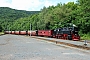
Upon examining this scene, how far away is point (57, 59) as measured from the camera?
42.5ft

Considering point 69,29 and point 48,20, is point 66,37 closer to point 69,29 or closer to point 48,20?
point 69,29

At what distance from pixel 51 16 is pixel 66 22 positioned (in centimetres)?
1799

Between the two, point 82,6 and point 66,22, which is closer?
point 82,6

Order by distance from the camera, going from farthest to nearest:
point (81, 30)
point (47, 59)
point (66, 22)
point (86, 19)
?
1. point (66, 22)
2. point (81, 30)
3. point (86, 19)
4. point (47, 59)

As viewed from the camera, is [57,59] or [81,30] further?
[81,30]

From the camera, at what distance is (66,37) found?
5012 centimetres

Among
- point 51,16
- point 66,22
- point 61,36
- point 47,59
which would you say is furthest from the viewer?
point 51,16

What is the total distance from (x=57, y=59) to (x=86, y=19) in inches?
1915

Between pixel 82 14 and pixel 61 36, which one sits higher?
pixel 82 14

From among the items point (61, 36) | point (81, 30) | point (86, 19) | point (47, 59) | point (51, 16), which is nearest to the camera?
point (47, 59)

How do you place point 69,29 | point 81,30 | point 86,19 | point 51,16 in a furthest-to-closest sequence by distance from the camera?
point 51,16 → point 81,30 → point 86,19 → point 69,29

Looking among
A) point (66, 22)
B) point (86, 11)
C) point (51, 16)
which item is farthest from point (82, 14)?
point (51, 16)

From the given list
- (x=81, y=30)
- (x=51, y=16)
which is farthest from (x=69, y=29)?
(x=51, y=16)

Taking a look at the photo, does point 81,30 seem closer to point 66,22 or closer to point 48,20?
point 66,22
